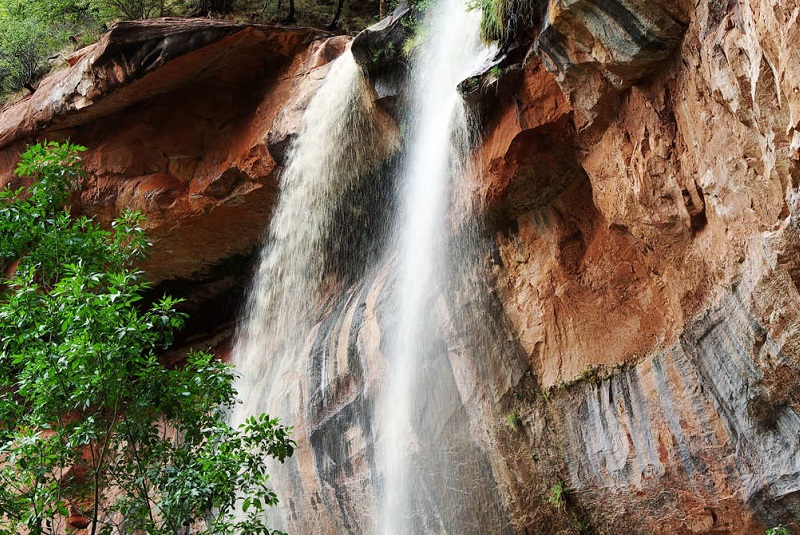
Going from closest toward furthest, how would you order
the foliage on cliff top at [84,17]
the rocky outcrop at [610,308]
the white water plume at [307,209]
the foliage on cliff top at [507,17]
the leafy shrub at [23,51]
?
the rocky outcrop at [610,308]
the foliage on cliff top at [507,17]
the white water plume at [307,209]
the foliage on cliff top at [84,17]
the leafy shrub at [23,51]

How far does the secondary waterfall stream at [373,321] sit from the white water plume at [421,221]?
2 centimetres

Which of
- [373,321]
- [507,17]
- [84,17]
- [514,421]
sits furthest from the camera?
[84,17]

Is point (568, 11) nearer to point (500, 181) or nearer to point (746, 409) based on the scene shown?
point (500, 181)

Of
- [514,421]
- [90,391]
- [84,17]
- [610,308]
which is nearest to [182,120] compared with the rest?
[84,17]

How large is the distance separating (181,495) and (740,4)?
5828 mm

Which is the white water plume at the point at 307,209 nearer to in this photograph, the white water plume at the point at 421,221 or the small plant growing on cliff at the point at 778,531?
the white water plume at the point at 421,221

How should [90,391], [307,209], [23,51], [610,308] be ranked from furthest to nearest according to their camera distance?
[23,51], [307,209], [610,308], [90,391]

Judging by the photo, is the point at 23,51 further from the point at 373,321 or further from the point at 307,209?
the point at 373,321

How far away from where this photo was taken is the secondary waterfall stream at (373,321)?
7.59m

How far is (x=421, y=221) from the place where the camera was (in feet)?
29.2

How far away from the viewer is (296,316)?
11195mm

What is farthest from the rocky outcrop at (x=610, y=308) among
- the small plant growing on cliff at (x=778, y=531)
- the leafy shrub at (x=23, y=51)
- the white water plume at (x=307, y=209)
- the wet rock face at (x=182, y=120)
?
the leafy shrub at (x=23, y=51)

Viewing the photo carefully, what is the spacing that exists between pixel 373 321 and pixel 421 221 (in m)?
1.63

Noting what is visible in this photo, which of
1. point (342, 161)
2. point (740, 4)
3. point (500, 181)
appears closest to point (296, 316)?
point (342, 161)
